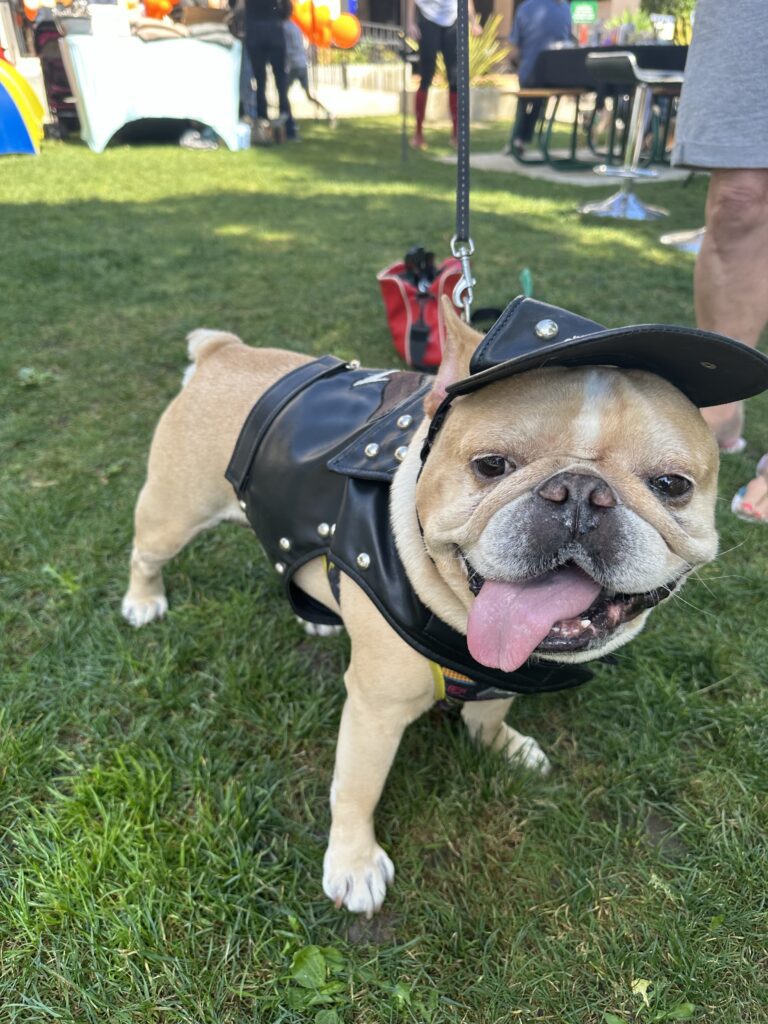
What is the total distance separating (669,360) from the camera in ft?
4.56

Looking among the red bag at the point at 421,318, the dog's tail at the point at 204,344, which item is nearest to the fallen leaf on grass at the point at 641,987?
the dog's tail at the point at 204,344

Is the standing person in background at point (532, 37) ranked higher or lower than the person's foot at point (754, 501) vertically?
higher

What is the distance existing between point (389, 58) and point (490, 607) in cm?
2564

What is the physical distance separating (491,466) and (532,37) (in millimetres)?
15434

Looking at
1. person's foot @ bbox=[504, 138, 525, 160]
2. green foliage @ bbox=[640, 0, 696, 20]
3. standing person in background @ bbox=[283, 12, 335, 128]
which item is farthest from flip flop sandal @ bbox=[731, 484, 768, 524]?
green foliage @ bbox=[640, 0, 696, 20]

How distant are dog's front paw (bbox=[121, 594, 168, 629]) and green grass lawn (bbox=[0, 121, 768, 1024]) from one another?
66 mm

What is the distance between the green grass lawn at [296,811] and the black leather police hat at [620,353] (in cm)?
130

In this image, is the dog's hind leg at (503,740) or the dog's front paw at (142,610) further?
the dog's front paw at (142,610)

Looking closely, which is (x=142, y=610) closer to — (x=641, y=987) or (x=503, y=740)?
(x=503, y=740)

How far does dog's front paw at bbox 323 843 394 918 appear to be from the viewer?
184cm

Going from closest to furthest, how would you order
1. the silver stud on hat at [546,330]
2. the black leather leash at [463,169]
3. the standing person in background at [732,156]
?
the silver stud on hat at [546,330], the black leather leash at [463,169], the standing person in background at [732,156]

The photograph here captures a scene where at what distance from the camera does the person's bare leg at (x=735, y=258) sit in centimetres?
309

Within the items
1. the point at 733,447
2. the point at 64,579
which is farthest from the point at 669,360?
the point at 733,447

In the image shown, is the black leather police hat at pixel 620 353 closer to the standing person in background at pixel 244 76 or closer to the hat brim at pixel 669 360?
the hat brim at pixel 669 360
